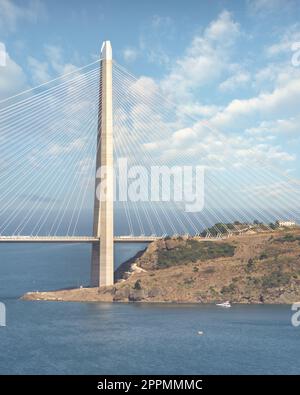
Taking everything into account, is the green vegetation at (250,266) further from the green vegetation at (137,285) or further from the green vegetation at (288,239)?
the green vegetation at (137,285)

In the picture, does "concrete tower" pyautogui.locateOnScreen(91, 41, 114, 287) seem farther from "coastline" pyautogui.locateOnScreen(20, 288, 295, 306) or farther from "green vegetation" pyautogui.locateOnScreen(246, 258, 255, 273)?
"green vegetation" pyautogui.locateOnScreen(246, 258, 255, 273)

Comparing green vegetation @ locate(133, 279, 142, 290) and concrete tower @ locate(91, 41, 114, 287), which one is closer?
green vegetation @ locate(133, 279, 142, 290)

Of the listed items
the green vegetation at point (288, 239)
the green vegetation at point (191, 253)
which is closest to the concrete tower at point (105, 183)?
the green vegetation at point (191, 253)

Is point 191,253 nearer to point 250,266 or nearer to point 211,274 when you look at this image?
point 211,274

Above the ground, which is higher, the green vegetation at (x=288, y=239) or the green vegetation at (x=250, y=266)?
the green vegetation at (x=288, y=239)

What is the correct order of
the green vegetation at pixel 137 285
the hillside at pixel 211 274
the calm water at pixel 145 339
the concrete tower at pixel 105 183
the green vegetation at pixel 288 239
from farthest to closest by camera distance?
the green vegetation at pixel 288 239
the concrete tower at pixel 105 183
the green vegetation at pixel 137 285
the hillside at pixel 211 274
the calm water at pixel 145 339

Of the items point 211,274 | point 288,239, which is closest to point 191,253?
point 211,274

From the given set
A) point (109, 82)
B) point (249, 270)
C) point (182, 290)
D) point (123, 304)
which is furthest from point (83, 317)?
point (109, 82)

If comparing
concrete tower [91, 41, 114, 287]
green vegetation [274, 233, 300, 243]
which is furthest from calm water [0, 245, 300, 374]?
green vegetation [274, 233, 300, 243]
